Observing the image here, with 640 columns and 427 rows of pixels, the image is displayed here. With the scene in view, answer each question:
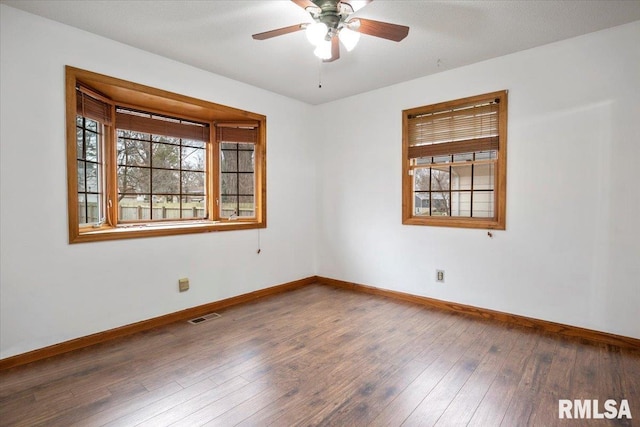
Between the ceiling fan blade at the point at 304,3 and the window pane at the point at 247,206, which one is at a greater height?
the ceiling fan blade at the point at 304,3

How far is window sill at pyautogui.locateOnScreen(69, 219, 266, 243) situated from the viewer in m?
2.77

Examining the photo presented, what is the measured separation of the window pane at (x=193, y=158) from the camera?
390cm

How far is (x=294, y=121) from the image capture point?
455cm

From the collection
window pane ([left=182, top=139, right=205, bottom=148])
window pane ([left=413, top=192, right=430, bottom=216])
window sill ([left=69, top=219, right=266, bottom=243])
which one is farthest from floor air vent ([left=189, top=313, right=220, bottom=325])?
window pane ([left=413, top=192, right=430, bottom=216])

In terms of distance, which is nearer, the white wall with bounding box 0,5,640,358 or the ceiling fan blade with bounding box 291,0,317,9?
the ceiling fan blade with bounding box 291,0,317,9

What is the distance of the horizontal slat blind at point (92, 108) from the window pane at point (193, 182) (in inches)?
37.6

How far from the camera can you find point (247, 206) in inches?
166

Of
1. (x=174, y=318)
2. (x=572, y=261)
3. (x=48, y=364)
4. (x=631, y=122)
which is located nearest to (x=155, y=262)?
(x=174, y=318)

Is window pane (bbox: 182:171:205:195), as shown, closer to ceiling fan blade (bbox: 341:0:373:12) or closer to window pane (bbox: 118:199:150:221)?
window pane (bbox: 118:199:150:221)

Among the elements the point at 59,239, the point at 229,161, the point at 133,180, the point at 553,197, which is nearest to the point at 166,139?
the point at 133,180

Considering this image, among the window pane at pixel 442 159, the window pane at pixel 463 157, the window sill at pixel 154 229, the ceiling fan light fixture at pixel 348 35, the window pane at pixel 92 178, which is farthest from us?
the window pane at pixel 442 159

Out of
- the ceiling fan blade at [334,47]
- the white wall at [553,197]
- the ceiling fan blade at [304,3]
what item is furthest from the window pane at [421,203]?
the ceiling fan blade at [304,3]

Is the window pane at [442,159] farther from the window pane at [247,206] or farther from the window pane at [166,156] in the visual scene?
the window pane at [166,156]

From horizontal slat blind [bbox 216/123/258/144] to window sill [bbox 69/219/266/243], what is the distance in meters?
1.02
